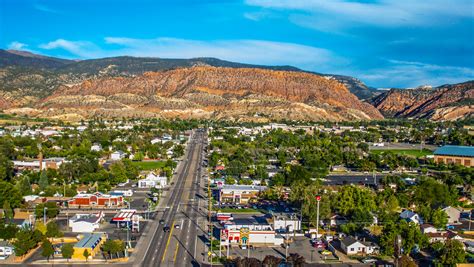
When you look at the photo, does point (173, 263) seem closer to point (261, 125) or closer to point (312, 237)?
point (312, 237)

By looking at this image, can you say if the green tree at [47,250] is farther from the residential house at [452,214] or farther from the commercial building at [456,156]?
the commercial building at [456,156]

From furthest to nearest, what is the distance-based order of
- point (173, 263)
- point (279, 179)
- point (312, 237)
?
point (279, 179) → point (312, 237) → point (173, 263)

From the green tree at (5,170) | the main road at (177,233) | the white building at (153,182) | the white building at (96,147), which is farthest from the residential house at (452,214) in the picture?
the white building at (96,147)

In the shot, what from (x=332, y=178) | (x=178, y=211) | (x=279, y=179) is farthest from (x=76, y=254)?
(x=332, y=178)

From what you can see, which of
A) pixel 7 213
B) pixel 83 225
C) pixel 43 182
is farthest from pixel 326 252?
pixel 43 182

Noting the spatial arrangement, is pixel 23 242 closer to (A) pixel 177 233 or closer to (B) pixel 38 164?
(A) pixel 177 233

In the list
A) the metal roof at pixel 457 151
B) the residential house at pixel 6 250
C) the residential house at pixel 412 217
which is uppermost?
the metal roof at pixel 457 151

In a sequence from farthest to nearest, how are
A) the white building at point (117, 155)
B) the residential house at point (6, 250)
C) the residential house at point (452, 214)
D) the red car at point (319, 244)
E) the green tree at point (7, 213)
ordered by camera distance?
the white building at point (117, 155) → the residential house at point (452, 214) → the green tree at point (7, 213) → the red car at point (319, 244) → the residential house at point (6, 250)

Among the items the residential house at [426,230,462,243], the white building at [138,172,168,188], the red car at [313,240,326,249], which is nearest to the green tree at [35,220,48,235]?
the red car at [313,240,326,249]
